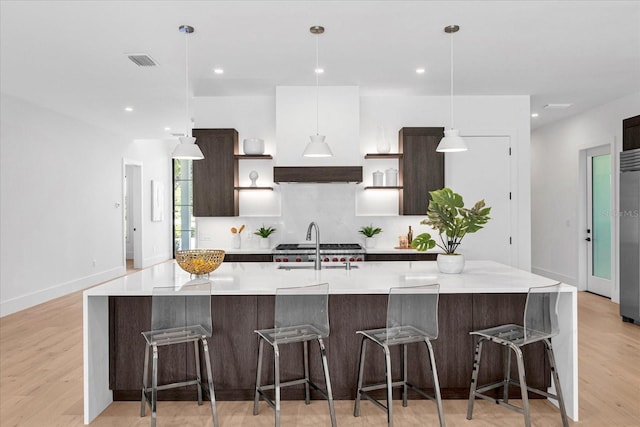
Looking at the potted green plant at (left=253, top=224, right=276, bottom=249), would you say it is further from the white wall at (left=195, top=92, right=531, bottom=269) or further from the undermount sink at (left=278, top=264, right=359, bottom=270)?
the undermount sink at (left=278, top=264, right=359, bottom=270)

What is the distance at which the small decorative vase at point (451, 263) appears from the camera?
132 inches

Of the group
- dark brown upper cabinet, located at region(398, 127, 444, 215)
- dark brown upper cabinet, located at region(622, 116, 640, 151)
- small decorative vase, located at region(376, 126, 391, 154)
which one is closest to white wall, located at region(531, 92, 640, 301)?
dark brown upper cabinet, located at region(622, 116, 640, 151)

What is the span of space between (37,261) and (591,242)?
304 inches

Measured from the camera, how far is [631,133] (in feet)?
18.3

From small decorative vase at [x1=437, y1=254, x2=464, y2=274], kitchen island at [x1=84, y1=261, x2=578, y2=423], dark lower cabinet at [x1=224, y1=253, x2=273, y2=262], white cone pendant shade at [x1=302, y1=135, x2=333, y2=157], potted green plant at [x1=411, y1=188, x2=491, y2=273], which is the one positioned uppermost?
white cone pendant shade at [x1=302, y1=135, x2=333, y2=157]

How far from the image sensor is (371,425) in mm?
2818

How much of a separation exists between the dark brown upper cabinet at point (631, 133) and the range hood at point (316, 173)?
3279 mm

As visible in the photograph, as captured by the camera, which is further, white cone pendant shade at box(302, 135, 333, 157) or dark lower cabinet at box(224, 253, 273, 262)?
dark lower cabinet at box(224, 253, 273, 262)

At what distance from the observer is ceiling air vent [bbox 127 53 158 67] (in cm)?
424

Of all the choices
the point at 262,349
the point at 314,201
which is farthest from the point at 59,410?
the point at 314,201

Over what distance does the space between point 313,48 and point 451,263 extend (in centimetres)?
218

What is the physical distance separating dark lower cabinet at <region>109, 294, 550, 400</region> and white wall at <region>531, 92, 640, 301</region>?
4243 mm

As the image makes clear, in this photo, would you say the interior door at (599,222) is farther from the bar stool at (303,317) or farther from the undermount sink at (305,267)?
the bar stool at (303,317)

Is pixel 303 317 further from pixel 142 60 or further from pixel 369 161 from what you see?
pixel 369 161
